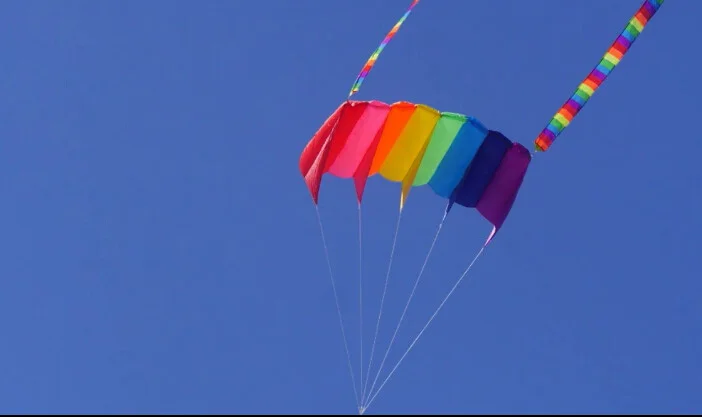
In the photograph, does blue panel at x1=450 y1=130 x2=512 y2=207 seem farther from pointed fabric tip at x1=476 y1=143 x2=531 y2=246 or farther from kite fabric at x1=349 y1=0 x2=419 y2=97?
kite fabric at x1=349 y1=0 x2=419 y2=97

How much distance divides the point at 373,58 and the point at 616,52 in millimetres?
3687

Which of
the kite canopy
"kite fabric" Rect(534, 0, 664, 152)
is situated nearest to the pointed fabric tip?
the kite canopy

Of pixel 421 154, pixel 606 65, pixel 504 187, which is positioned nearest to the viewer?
pixel 606 65

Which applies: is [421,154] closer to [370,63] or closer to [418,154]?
[418,154]

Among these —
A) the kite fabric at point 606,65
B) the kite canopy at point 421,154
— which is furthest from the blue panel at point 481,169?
the kite fabric at point 606,65

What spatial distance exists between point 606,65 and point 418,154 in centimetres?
339

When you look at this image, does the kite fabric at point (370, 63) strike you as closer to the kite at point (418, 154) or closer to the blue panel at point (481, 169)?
the kite at point (418, 154)

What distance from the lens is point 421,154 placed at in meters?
17.7

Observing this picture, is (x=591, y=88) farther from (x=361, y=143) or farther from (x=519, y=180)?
(x=361, y=143)

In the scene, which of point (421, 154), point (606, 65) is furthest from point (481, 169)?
point (606, 65)

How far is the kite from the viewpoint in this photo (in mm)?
17234

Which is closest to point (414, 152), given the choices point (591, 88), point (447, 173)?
point (447, 173)

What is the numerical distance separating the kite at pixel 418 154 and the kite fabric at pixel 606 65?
3.78 feet

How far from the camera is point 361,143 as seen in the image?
17719mm
